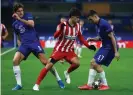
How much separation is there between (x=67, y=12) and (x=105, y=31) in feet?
102

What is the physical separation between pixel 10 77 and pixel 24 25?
2.94 m

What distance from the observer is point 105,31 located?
35.1 feet

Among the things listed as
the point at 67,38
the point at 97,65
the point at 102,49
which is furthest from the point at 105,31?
the point at 67,38

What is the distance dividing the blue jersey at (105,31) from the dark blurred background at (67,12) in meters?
27.2

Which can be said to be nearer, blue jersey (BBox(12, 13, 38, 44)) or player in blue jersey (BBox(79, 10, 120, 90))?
player in blue jersey (BBox(79, 10, 120, 90))

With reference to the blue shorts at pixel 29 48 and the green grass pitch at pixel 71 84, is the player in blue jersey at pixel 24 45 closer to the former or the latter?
the blue shorts at pixel 29 48

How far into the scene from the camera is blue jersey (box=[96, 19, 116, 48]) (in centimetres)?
1066

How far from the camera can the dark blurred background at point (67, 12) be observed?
39594 millimetres

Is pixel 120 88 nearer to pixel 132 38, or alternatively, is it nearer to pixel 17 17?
pixel 17 17

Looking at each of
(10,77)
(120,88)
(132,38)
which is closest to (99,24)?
(120,88)

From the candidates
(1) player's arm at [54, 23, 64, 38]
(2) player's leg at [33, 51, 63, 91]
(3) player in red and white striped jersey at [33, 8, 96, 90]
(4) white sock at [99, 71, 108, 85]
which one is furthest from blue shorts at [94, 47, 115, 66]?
(1) player's arm at [54, 23, 64, 38]

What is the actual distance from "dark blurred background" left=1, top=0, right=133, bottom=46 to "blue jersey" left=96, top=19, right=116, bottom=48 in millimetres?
27215

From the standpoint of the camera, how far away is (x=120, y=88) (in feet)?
36.0

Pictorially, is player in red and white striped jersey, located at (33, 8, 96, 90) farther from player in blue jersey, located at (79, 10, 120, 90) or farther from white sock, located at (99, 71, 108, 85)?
white sock, located at (99, 71, 108, 85)
